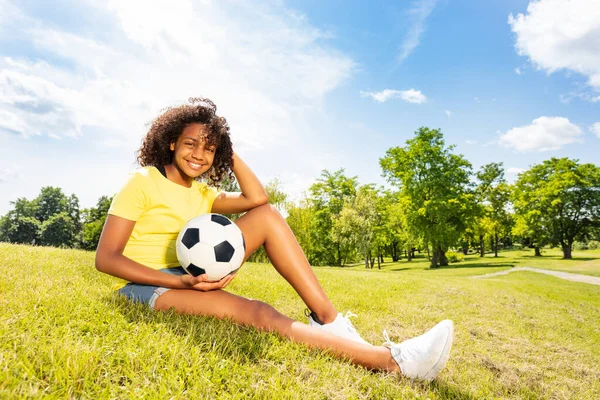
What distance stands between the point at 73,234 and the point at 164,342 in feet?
248

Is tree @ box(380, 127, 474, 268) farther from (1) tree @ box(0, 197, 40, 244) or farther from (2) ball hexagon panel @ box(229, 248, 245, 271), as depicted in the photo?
(1) tree @ box(0, 197, 40, 244)

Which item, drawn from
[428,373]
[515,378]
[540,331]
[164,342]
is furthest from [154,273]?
[540,331]

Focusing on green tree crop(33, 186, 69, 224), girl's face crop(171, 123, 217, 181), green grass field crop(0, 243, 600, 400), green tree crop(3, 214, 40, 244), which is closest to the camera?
green grass field crop(0, 243, 600, 400)

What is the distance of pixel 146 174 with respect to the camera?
297 cm

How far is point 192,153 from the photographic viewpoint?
320 centimetres

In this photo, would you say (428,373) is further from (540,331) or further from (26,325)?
(540,331)

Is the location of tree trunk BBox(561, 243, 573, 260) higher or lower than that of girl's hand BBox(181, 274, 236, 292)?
lower

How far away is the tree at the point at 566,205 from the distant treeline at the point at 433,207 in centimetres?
9

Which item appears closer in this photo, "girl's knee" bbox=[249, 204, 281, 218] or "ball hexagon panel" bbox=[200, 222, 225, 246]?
"ball hexagon panel" bbox=[200, 222, 225, 246]

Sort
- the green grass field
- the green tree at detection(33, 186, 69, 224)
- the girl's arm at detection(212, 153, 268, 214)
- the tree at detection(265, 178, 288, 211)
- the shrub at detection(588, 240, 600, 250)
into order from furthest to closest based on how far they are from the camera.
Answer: the green tree at detection(33, 186, 69, 224) < the shrub at detection(588, 240, 600, 250) < the tree at detection(265, 178, 288, 211) < the girl's arm at detection(212, 153, 268, 214) < the green grass field

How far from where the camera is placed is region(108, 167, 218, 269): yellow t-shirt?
2.81 m

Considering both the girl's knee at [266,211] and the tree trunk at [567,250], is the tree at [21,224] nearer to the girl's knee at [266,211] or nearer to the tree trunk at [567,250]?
the girl's knee at [266,211]

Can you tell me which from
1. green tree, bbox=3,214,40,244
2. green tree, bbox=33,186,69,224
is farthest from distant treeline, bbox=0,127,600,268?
green tree, bbox=33,186,69,224

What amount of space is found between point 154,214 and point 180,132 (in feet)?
2.93
